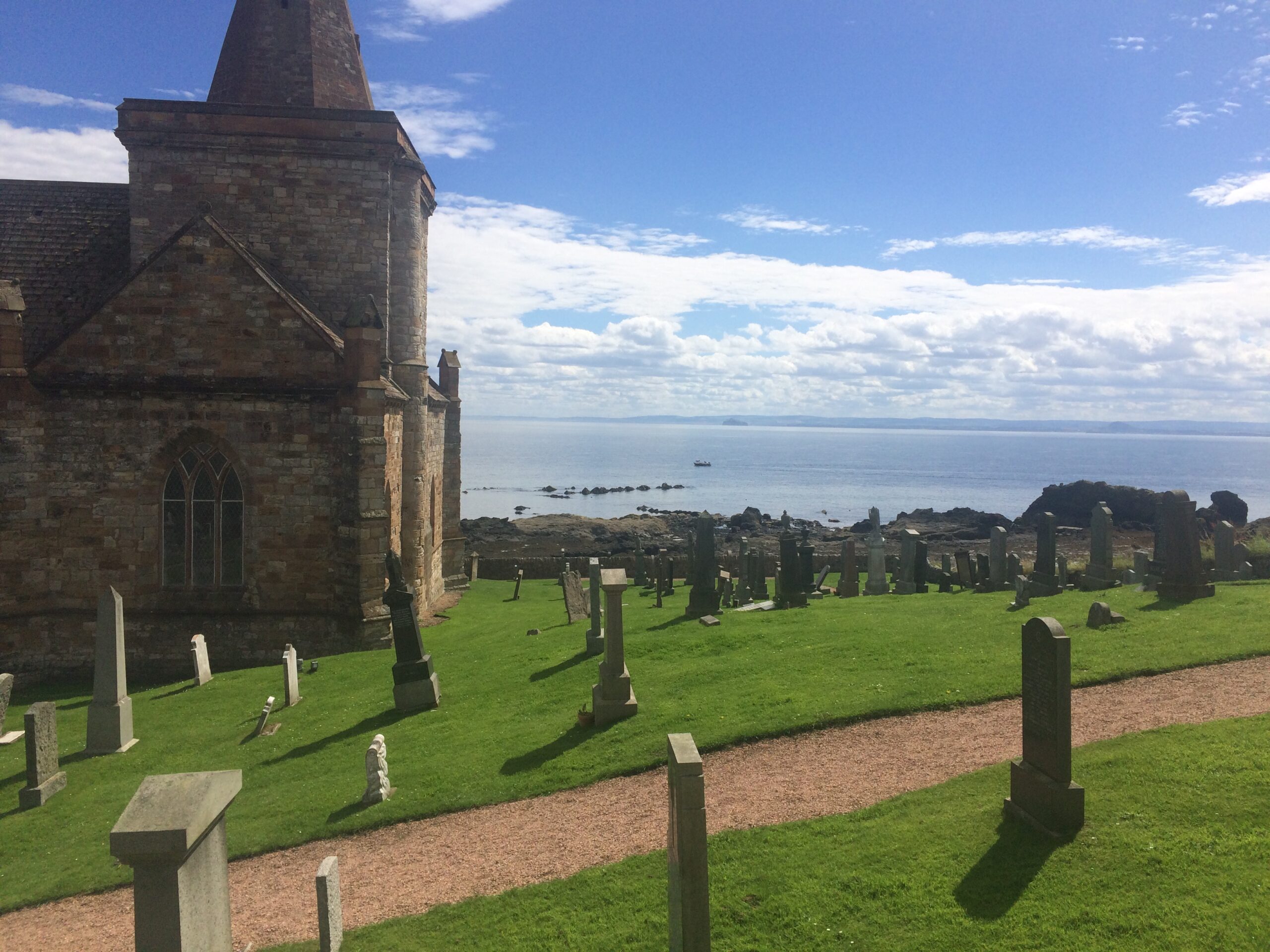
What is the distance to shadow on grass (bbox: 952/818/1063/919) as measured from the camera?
5.88 meters

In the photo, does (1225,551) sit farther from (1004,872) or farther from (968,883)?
(968,883)

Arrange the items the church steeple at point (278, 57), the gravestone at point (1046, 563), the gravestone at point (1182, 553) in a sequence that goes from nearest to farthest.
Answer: the gravestone at point (1182, 553) → the gravestone at point (1046, 563) → the church steeple at point (278, 57)

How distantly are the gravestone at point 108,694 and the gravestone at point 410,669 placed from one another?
4.02 metres

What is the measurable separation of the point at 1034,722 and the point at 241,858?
813 cm

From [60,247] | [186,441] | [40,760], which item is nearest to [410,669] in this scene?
[40,760]

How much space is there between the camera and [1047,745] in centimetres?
687

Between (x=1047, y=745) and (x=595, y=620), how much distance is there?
8820 mm

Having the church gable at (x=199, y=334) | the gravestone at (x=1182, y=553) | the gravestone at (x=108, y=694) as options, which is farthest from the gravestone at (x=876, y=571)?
the gravestone at (x=108, y=694)

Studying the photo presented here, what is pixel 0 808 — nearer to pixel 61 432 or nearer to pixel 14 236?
pixel 61 432

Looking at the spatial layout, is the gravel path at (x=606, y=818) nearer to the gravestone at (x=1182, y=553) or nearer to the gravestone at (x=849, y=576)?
the gravestone at (x=1182, y=553)

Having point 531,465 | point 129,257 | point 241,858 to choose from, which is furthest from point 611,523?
point 531,465

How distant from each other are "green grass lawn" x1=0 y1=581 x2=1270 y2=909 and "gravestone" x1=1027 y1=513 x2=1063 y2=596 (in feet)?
2.20

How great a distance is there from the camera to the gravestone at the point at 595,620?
14.3 meters

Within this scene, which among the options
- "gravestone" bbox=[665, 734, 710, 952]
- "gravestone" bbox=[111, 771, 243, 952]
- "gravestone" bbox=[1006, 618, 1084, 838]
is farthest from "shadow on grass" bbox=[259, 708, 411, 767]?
"gravestone" bbox=[1006, 618, 1084, 838]
